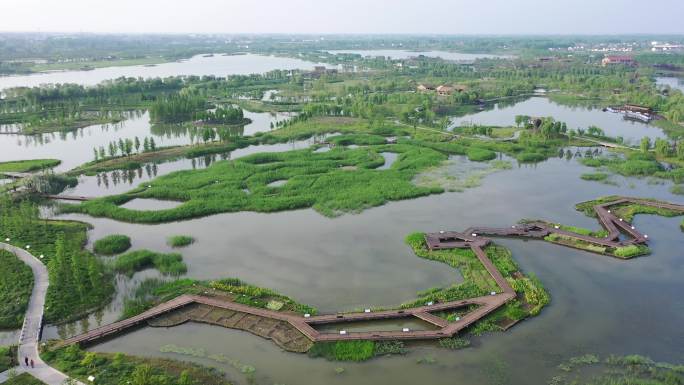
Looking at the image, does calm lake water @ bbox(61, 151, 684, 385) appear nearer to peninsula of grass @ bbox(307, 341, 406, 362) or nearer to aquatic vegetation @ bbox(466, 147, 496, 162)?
peninsula of grass @ bbox(307, 341, 406, 362)

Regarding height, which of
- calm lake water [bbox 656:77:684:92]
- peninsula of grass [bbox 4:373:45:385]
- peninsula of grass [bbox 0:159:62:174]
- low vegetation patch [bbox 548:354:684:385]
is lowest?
low vegetation patch [bbox 548:354:684:385]

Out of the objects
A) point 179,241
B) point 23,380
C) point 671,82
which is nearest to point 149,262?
point 179,241

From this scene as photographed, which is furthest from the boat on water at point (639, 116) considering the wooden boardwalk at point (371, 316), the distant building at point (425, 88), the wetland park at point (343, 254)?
the wooden boardwalk at point (371, 316)

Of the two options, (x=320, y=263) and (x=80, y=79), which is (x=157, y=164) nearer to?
(x=320, y=263)

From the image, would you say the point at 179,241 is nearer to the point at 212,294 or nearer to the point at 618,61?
the point at 212,294

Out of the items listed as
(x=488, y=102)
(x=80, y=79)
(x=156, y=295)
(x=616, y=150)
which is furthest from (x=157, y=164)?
(x=80, y=79)

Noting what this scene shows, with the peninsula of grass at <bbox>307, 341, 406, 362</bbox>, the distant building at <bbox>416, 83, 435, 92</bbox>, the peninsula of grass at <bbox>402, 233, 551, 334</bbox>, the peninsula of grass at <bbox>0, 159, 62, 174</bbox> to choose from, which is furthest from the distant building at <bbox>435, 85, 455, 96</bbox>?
the peninsula of grass at <bbox>307, 341, 406, 362</bbox>
